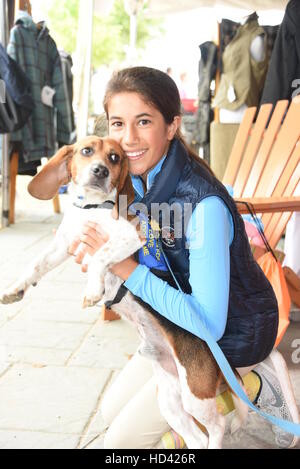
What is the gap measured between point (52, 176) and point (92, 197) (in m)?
0.18

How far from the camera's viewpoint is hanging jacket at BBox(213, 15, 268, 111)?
7.31 meters

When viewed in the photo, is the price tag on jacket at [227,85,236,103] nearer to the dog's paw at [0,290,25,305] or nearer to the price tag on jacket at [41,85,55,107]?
A: the price tag on jacket at [41,85,55,107]

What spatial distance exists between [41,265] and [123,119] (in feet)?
2.19

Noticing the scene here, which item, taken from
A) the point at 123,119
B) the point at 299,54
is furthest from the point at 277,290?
the point at 299,54

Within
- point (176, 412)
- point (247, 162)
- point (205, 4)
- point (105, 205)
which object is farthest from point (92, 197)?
point (205, 4)

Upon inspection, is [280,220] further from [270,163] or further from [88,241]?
[88,241]

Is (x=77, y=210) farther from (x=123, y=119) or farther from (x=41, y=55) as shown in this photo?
(x=41, y=55)

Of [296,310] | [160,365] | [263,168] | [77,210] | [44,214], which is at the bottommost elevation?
[44,214]

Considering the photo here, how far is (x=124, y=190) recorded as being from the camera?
2.15 metres

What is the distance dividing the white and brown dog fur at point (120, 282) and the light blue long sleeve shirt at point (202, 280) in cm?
9

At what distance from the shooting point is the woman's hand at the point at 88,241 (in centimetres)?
209

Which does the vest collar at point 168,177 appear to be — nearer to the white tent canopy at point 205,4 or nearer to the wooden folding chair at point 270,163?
the wooden folding chair at point 270,163

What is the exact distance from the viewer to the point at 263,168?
4.23m

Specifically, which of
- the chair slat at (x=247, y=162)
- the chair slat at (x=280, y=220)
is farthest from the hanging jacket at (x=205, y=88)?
the chair slat at (x=280, y=220)
